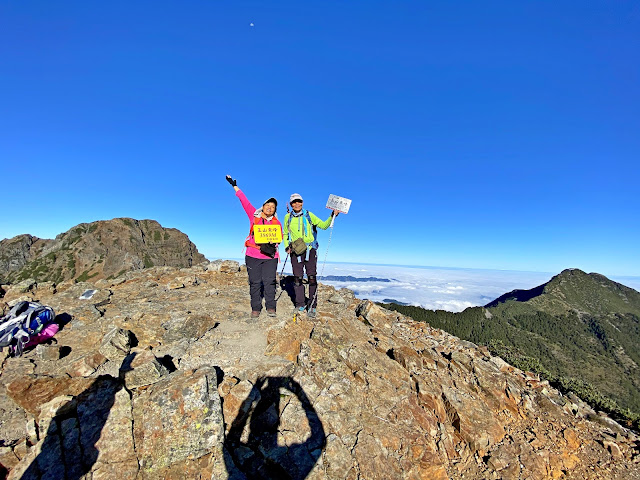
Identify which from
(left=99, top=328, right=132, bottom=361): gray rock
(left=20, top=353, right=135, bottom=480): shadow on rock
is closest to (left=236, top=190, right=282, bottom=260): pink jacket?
(left=99, top=328, right=132, bottom=361): gray rock

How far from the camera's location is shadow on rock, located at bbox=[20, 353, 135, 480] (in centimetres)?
451

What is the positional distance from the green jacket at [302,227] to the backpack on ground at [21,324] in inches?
336

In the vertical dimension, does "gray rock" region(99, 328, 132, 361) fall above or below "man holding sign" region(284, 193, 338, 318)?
below

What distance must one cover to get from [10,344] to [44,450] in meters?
5.45

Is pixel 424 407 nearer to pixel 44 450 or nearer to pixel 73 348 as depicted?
pixel 44 450

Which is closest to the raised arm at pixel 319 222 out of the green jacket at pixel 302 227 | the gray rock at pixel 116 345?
the green jacket at pixel 302 227

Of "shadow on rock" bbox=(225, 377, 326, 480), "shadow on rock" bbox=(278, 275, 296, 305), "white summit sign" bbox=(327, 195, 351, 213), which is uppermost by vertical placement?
"white summit sign" bbox=(327, 195, 351, 213)

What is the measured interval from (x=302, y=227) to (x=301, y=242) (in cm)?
60

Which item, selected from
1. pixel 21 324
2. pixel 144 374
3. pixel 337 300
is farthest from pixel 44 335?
pixel 337 300

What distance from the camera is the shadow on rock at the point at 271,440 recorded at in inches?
201

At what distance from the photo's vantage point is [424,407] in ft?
27.5

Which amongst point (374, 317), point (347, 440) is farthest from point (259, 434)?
point (374, 317)

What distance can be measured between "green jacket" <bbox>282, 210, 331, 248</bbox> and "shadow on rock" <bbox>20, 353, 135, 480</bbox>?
22.3 ft

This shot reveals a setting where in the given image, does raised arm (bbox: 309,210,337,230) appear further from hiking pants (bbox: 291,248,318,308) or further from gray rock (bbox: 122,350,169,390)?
gray rock (bbox: 122,350,169,390)
